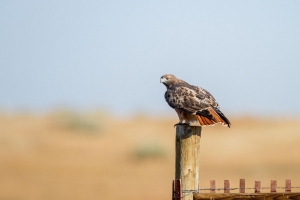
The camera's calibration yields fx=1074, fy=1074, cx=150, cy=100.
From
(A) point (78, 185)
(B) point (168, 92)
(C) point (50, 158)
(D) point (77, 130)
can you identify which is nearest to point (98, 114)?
(D) point (77, 130)

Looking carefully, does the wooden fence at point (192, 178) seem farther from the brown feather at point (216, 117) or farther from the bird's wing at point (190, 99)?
the bird's wing at point (190, 99)

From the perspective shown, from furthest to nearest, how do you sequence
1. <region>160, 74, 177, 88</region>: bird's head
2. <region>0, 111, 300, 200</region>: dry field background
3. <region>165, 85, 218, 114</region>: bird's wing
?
<region>0, 111, 300, 200</region>: dry field background
<region>160, 74, 177, 88</region>: bird's head
<region>165, 85, 218, 114</region>: bird's wing

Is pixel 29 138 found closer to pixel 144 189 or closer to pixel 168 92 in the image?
pixel 144 189

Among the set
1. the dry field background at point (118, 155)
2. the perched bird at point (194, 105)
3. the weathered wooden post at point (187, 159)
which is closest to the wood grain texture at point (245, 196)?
the weathered wooden post at point (187, 159)

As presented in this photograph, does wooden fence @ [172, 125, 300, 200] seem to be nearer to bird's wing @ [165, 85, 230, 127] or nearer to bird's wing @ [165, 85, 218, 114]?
bird's wing @ [165, 85, 230, 127]

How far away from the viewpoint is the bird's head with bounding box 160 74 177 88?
41.3 ft

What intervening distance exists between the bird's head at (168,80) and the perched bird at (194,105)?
0.60 meters

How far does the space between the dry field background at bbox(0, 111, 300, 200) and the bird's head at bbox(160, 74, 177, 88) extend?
6.82 metres

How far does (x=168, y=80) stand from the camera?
1269cm

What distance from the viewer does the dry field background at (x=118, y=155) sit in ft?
67.7

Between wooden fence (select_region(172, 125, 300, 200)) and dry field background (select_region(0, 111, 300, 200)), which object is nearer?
wooden fence (select_region(172, 125, 300, 200))

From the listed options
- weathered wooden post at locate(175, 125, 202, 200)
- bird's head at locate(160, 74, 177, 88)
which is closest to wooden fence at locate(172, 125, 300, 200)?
weathered wooden post at locate(175, 125, 202, 200)

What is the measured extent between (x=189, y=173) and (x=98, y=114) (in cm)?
2514

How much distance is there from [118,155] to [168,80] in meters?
14.1
